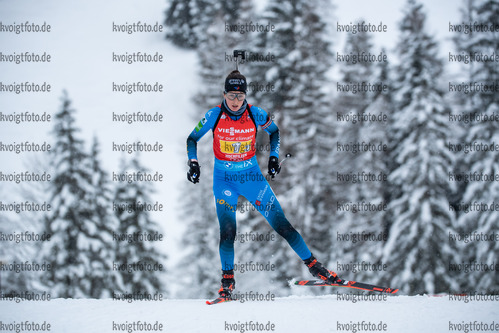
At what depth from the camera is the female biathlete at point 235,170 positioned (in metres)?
5.82

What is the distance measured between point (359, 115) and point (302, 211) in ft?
22.4

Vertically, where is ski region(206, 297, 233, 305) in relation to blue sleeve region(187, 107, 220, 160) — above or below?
below

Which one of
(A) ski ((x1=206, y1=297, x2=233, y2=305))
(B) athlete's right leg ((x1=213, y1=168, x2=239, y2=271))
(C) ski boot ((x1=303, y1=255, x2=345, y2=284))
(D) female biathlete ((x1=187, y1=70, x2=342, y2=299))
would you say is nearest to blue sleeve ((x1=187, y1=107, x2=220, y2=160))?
(D) female biathlete ((x1=187, y1=70, x2=342, y2=299))

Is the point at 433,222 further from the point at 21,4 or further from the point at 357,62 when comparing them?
the point at 21,4

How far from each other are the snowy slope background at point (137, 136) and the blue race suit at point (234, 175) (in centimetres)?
95

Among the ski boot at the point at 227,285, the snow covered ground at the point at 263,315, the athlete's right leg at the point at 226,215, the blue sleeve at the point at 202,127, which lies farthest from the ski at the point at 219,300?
the blue sleeve at the point at 202,127

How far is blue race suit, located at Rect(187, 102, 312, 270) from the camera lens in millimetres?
5863

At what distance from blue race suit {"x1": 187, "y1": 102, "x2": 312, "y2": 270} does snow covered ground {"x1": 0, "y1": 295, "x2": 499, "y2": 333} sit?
0.93m

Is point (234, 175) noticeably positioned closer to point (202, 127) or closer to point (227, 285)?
point (202, 127)

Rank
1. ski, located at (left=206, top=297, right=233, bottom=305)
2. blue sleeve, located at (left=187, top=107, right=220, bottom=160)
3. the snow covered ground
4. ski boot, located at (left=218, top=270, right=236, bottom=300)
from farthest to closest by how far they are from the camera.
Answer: ski boot, located at (left=218, top=270, right=236, bottom=300), blue sleeve, located at (left=187, top=107, right=220, bottom=160), ski, located at (left=206, top=297, right=233, bottom=305), the snow covered ground

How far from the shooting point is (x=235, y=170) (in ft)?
19.8

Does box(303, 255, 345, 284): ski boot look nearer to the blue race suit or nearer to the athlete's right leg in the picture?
the blue race suit

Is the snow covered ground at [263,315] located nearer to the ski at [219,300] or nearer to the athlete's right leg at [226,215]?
the ski at [219,300]

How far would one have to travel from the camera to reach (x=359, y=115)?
896 inches
